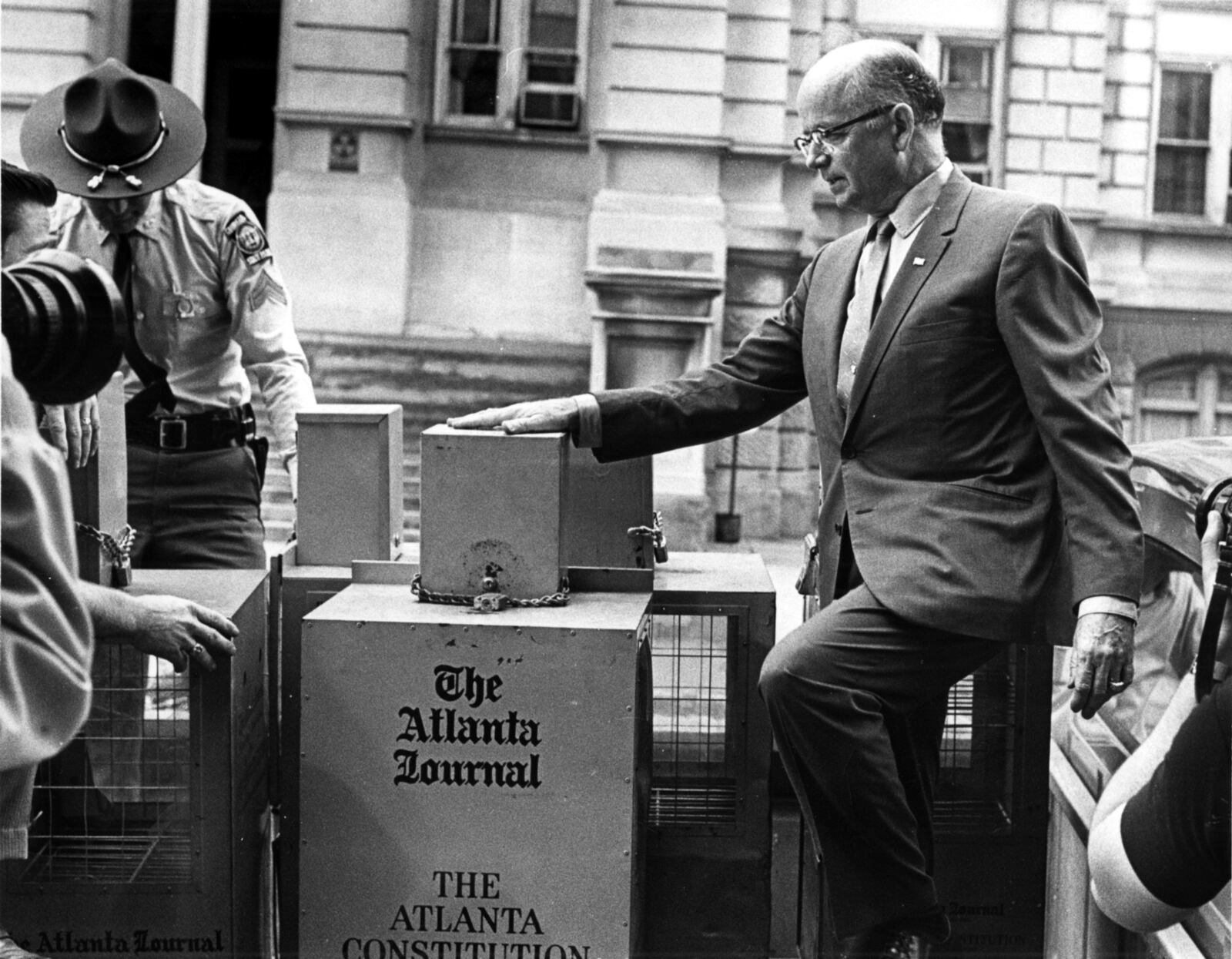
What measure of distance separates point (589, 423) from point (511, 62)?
4.40 meters

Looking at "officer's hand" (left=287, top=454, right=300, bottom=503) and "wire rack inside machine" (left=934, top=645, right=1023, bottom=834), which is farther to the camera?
"officer's hand" (left=287, top=454, right=300, bottom=503)

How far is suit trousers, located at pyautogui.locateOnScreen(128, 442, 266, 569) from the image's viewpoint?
3.85 metres

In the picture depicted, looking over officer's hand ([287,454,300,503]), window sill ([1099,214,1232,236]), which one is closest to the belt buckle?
officer's hand ([287,454,300,503])

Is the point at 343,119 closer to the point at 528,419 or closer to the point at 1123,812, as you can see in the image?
the point at 528,419

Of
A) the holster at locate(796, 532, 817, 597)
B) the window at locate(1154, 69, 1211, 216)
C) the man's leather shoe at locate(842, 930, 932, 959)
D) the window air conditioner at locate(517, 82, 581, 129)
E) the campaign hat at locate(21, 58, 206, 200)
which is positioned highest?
the window air conditioner at locate(517, 82, 581, 129)

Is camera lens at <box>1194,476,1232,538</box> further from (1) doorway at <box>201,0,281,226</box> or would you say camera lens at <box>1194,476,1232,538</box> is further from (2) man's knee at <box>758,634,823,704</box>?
(1) doorway at <box>201,0,281,226</box>

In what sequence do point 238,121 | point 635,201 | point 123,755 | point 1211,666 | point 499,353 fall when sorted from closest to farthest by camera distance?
point 1211,666 → point 123,755 → point 499,353 → point 635,201 → point 238,121

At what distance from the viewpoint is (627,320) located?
279 inches

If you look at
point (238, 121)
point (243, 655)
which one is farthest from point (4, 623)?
point (238, 121)

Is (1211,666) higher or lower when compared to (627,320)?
lower

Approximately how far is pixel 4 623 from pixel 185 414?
2646 mm

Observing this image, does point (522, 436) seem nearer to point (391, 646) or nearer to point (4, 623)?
Answer: point (391, 646)

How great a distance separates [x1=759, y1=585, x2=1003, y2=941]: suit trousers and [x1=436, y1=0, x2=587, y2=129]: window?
15.1ft

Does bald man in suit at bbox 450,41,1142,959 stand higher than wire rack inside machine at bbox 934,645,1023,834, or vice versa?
bald man in suit at bbox 450,41,1142,959
